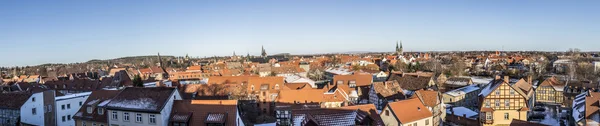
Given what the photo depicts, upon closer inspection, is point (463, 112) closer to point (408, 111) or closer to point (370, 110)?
point (408, 111)

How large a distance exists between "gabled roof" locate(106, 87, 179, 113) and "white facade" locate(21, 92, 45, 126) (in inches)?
441

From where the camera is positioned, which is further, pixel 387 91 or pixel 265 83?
pixel 265 83

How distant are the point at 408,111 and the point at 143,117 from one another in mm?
17950

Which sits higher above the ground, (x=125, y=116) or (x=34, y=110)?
(x=125, y=116)

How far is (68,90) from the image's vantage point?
2233 inches

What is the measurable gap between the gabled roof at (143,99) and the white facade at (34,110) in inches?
441

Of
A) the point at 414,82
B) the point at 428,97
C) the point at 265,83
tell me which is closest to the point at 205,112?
the point at 428,97

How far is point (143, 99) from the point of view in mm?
25047

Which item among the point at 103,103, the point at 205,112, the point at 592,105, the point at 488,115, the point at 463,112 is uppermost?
the point at 103,103

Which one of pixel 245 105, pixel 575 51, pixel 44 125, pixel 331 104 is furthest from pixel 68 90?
pixel 575 51

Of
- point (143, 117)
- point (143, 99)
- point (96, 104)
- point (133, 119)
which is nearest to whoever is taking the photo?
point (143, 117)

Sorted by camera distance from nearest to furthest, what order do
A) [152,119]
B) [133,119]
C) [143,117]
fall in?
[152,119], [143,117], [133,119]

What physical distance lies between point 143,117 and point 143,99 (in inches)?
49.6

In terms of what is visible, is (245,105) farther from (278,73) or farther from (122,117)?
(278,73)
